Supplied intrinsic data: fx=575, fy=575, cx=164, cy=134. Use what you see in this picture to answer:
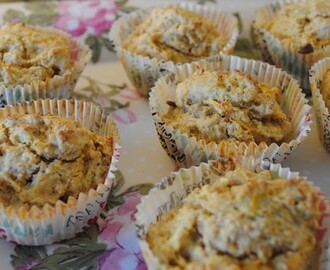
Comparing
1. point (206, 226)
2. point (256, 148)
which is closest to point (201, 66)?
point (256, 148)

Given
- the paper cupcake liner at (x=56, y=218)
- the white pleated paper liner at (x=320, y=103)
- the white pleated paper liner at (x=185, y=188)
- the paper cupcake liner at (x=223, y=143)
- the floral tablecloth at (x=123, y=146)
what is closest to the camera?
the white pleated paper liner at (x=185, y=188)

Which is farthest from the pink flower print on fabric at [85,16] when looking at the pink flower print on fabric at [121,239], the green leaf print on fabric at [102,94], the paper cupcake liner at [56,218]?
the pink flower print on fabric at [121,239]

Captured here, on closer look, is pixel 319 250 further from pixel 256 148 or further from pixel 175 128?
pixel 175 128

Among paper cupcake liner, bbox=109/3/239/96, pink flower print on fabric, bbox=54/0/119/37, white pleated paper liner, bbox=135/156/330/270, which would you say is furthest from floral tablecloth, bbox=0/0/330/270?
white pleated paper liner, bbox=135/156/330/270

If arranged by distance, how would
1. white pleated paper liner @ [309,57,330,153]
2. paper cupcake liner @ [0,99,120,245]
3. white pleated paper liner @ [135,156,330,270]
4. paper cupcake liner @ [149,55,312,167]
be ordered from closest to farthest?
white pleated paper liner @ [135,156,330,270] → paper cupcake liner @ [0,99,120,245] → paper cupcake liner @ [149,55,312,167] → white pleated paper liner @ [309,57,330,153]

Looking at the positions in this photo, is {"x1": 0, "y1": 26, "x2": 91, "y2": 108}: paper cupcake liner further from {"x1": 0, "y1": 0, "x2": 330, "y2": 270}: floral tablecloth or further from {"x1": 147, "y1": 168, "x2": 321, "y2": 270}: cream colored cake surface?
{"x1": 147, "y1": 168, "x2": 321, "y2": 270}: cream colored cake surface

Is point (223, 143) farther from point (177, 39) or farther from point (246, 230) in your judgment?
point (177, 39)

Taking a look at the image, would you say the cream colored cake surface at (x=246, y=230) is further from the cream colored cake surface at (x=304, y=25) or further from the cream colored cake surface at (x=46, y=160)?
the cream colored cake surface at (x=304, y=25)
